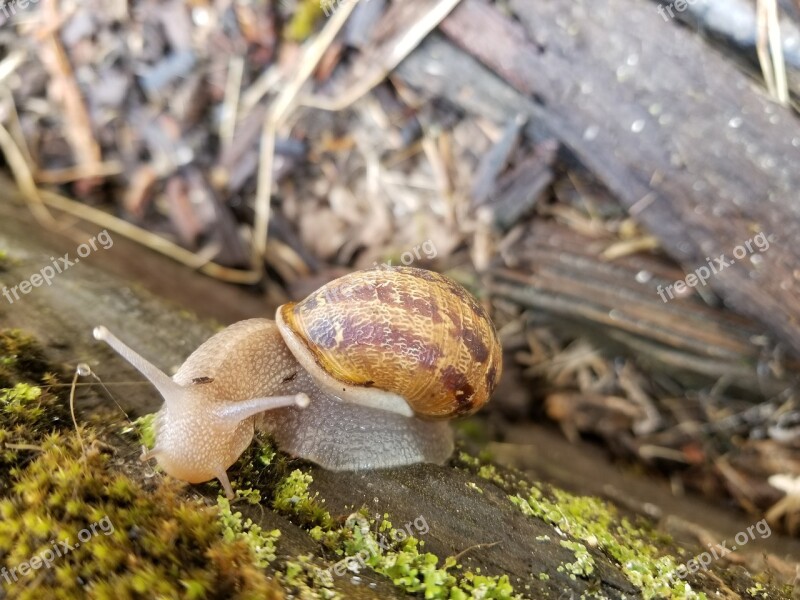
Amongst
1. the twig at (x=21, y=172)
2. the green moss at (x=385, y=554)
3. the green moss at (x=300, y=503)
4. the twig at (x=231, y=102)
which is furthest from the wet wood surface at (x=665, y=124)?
the twig at (x=21, y=172)

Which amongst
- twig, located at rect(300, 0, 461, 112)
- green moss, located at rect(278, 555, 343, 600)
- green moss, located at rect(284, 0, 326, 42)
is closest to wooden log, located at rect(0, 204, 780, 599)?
green moss, located at rect(278, 555, 343, 600)

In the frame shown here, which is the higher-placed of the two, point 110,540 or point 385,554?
point 110,540

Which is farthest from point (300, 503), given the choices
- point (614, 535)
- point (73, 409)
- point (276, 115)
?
point (276, 115)

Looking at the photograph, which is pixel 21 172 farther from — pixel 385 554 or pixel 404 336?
pixel 385 554

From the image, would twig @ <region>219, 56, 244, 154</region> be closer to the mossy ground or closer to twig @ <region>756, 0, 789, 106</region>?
the mossy ground

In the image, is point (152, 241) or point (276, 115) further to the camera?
point (152, 241)

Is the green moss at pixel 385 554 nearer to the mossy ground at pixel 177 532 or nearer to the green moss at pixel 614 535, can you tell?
the mossy ground at pixel 177 532

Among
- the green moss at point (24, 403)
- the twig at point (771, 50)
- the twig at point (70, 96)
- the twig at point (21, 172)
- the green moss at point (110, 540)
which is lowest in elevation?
the green moss at point (110, 540)
